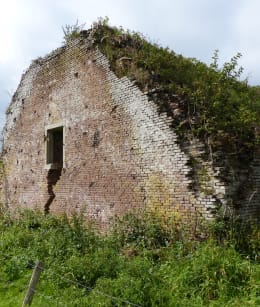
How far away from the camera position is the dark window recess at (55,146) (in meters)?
12.4

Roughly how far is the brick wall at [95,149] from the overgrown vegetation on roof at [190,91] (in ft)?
1.00

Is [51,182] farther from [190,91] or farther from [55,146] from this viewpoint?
[190,91]

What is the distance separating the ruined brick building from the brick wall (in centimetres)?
2

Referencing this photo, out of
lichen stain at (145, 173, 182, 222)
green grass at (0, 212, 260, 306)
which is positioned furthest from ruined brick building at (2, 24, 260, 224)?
green grass at (0, 212, 260, 306)

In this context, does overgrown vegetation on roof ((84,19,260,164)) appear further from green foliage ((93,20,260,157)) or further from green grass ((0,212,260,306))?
green grass ((0,212,260,306))

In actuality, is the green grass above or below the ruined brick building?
below

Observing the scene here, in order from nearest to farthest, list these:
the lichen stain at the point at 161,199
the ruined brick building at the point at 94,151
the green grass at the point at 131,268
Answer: the green grass at the point at 131,268 → the ruined brick building at the point at 94,151 → the lichen stain at the point at 161,199

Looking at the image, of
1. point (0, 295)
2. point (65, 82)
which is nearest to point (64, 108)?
point (65, 82)

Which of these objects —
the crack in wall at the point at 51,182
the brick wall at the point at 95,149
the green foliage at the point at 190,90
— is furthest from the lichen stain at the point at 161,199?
the crack in wall at the point at 51,182

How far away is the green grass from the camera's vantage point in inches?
214

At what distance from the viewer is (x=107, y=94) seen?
1003cm

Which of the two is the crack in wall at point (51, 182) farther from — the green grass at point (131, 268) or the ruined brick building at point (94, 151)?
the green grass at point (131, 268)

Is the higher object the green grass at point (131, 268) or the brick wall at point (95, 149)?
the brick wall at point (95, 149)

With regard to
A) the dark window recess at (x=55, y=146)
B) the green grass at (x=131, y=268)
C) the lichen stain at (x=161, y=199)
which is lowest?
the green grass at (x=131, y=268)
